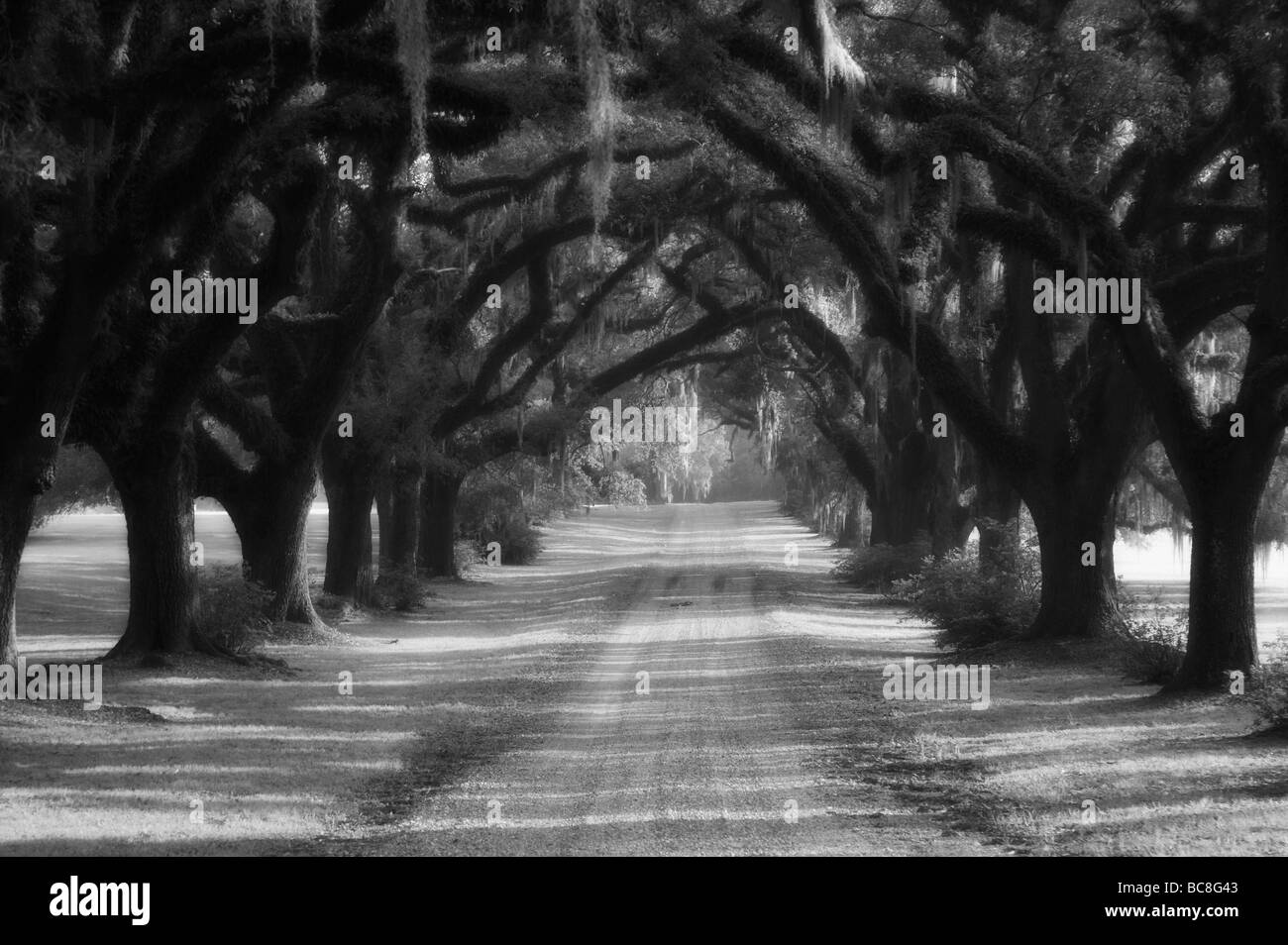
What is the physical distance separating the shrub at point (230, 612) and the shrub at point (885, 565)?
50.0 ft

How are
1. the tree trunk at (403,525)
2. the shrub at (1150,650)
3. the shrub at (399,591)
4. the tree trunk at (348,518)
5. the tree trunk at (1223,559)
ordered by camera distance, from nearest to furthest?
the tree trunk at (1223,559) → the shrub at (1150,650) → the tree trunk at (348,518) → the shrub at (399,591) → the tree trunk at (403,525)

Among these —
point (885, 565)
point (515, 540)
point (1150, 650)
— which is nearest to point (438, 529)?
point (515, 540)

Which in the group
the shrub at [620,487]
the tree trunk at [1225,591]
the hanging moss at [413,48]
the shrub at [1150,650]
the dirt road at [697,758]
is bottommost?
the dirt road at [697,758]

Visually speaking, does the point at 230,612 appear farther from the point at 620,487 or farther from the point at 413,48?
the point at 620,487

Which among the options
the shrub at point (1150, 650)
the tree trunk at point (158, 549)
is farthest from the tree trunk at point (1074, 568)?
the tree trunk at point (158, 549)

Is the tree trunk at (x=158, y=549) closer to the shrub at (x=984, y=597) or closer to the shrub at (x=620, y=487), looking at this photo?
the shrub at (x=984, y=597)

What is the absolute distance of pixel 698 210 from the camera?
22.4 meters

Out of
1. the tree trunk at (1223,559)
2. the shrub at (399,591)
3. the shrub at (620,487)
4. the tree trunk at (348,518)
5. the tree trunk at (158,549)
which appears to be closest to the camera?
the tree trunk at (1223,559)

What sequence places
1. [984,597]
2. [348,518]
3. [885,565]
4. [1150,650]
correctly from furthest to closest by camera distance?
1. [885,565]
2. [348,518]
3. [984,597]
4. [1150,650]

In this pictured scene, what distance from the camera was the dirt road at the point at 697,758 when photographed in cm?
818

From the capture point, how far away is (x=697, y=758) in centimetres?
1095

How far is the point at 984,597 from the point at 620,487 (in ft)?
105

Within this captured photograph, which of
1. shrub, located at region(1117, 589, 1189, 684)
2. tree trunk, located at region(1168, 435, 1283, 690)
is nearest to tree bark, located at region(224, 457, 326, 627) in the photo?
shrub, located at region(1117, 589, 1189, 684)
